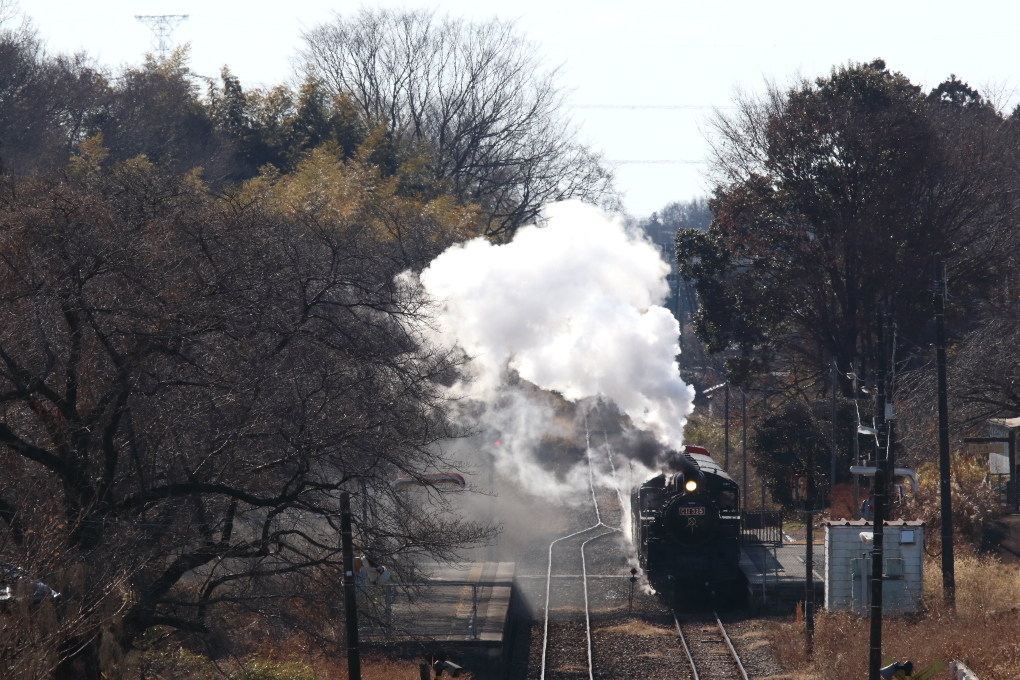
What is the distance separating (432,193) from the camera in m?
53.4

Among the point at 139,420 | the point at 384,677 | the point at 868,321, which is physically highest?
the point at 868,321

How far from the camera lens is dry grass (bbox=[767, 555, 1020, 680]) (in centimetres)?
1688

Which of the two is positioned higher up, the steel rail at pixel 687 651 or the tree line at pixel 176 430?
the tree line at pixel 176 430

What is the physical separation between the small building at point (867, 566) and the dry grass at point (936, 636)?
20.6 inches

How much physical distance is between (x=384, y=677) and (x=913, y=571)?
11.6 metres

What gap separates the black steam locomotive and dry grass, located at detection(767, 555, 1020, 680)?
2.24 m

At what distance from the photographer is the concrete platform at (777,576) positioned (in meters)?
25.2

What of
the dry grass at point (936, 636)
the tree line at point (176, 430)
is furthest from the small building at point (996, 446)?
the tree line at point (176, 430)

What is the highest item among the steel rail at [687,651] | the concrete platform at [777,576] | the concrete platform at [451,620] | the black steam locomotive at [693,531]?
the black steam locomotive at [693,531]

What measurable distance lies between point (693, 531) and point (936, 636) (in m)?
6.97

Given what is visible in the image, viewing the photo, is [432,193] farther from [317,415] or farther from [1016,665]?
[1016,665]

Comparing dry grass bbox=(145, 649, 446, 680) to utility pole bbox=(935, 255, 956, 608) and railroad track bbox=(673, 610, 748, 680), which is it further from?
utility pole bbox=(935, 255, 956, 608)

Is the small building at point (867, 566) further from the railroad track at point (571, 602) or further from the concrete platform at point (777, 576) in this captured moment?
the railroad track at point (571, 602)

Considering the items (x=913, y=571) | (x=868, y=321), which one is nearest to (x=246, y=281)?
(x=913, y=571)
